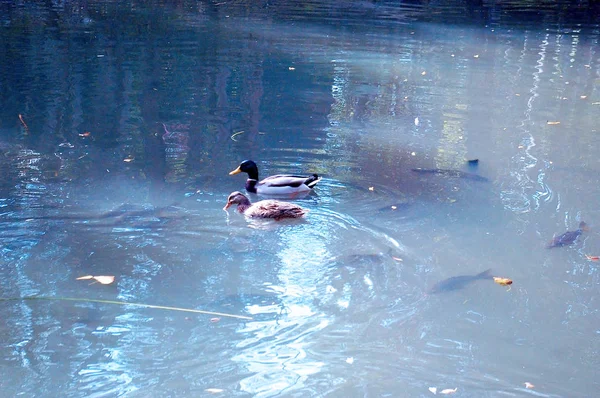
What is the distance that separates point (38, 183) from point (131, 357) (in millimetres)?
3916

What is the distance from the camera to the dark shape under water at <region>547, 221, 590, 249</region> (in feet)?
22.8

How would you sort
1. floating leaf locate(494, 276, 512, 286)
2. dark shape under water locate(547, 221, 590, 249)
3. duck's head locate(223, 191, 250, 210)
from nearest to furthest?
floating leaf locate(494, 276, 512, 286), dark shape under water locate(547, 221, 590, 249), duck's head locate(223, 191, 250, 210)

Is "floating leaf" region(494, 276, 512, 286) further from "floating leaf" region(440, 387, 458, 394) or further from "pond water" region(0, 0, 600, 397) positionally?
"floating leaf" region(440, 387, 458, 394)

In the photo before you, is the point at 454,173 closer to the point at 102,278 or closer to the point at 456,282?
the point at 456,282

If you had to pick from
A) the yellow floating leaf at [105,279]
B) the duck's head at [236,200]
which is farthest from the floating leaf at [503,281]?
the yellow floating leaf at [105,279]

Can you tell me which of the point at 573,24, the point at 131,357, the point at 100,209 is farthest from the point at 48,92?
the point at 573,24

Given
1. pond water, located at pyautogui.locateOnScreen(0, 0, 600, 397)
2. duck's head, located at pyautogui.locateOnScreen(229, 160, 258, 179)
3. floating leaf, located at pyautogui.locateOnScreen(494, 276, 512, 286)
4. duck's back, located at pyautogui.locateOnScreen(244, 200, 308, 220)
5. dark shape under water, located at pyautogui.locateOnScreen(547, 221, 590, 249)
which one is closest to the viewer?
pond water, located at pyautogui.locateOnScreen(0, 0, 600, 397)

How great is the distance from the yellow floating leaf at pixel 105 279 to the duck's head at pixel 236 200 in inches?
77.0

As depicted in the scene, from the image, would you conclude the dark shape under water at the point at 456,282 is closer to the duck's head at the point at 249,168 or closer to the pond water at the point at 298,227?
the pond water at the point at 298,227

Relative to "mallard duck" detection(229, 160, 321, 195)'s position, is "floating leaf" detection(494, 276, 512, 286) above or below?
below

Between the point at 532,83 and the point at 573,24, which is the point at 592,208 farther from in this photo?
the point at 573,24

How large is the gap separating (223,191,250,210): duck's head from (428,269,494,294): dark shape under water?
8.33ft

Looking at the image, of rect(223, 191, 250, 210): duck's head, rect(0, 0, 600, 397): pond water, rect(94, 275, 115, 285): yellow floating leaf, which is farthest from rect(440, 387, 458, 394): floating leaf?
rect(223, 191, 250, 210): duck's head

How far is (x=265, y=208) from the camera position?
304 inches
